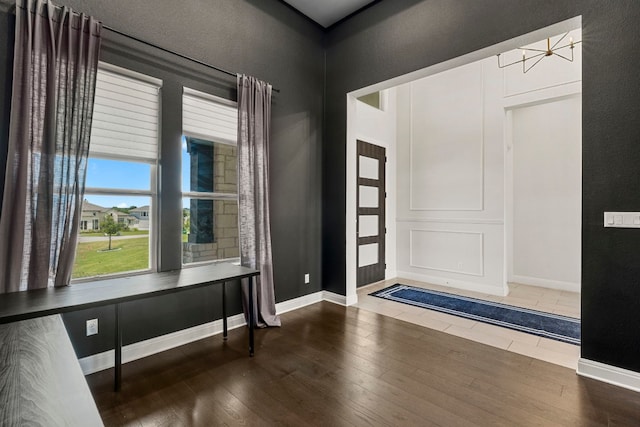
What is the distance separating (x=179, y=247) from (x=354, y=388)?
6.05 ft

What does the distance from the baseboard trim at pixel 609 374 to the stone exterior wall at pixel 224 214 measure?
3.08 metres

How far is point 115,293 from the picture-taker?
6.41 ft

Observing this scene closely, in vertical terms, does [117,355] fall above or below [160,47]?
below

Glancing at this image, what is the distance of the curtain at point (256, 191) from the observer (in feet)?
9.86

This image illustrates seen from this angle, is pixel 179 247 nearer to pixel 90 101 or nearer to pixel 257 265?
pixel 257 265

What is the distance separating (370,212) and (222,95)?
289cm

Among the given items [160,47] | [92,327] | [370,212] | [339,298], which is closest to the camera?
[92,327]

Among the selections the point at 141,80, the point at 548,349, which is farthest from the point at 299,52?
the point at 548,349

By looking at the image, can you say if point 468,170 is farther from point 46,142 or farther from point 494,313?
point 46,142

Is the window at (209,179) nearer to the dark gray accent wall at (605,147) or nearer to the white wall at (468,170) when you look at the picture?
the dark gray accent wall at (605,147)

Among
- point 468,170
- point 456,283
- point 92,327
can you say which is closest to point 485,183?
point 468,170

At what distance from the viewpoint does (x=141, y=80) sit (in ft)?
8.19

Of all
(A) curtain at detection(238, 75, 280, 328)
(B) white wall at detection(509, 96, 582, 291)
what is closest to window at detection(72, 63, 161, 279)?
(A) curtain at detection(238, 75, 280, 328)

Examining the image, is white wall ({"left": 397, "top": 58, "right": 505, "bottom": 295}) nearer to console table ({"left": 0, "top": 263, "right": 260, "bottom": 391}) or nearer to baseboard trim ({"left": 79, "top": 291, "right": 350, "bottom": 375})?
baseboard trim ({"left": 79, "top": 291, "right": 350, "bottom": 375})
